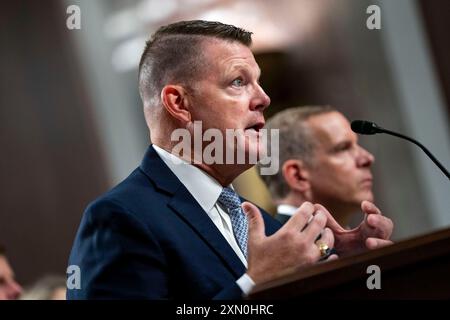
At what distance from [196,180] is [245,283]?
0.41 metres

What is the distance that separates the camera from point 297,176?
141 inches

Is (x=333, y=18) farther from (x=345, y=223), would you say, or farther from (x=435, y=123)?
(x=345, y=223)

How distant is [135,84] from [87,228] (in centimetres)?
319

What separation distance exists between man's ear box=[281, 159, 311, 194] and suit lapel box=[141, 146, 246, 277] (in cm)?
127

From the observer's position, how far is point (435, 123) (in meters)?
5.14

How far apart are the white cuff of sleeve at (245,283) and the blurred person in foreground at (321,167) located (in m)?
1.48

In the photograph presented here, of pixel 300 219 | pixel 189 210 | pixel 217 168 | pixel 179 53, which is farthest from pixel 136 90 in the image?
pixel 300 219

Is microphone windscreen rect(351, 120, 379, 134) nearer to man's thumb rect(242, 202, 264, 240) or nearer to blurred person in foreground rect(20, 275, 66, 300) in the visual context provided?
man's thumb rect(242, 202, 264, 240)

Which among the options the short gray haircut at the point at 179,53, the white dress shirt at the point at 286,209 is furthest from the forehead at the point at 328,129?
the short gray haircut at the point at 179,53

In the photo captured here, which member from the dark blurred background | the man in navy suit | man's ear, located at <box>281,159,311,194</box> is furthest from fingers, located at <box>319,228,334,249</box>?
the dark blurred background

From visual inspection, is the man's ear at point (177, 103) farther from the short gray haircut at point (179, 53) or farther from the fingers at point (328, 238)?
the fingers at point (328, 238)

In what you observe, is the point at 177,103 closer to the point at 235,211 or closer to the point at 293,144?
the point at 235,211

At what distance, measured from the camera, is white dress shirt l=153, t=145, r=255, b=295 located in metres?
2.32

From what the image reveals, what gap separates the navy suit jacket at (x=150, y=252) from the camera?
2049 millimetres
